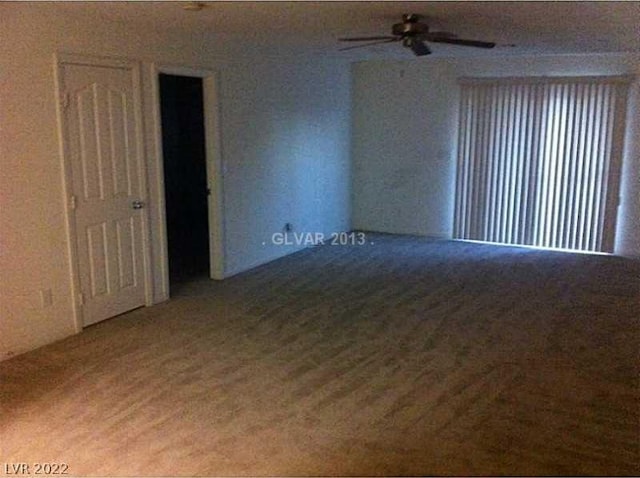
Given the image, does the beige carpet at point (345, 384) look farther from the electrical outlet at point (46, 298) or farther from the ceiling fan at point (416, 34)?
the ceiling fan at point (416, 34)

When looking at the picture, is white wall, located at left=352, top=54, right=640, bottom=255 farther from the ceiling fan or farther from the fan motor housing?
the fan motor housing

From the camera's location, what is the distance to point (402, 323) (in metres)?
4.85

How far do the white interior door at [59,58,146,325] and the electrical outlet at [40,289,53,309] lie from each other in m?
0.28

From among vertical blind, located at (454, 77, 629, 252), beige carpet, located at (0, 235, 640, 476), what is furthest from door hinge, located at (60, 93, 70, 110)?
vertical blind, located at (454, 77, 629, 252)

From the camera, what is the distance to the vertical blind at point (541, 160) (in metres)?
7.00

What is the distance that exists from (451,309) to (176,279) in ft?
9.05

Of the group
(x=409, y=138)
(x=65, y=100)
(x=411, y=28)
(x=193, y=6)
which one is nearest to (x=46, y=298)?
(x=65, y=100)

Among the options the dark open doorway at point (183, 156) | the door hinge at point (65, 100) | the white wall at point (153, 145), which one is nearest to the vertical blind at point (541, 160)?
the white wall at point (153, 145)

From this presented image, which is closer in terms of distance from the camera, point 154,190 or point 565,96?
point 154,190

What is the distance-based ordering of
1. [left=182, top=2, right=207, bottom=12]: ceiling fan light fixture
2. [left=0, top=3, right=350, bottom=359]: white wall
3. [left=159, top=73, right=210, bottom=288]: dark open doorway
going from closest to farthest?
[left=182, top=2, right=207, bottom=12]: ceiling fan light fixture
[left=0, top=3, right=350, bottom=359]: white wall
[left=159, top=73, right=210, bottom=288]: dark open doorway

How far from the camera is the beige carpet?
2.96 meters

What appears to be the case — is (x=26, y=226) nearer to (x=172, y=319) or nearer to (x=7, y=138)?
(x=7, y=138)

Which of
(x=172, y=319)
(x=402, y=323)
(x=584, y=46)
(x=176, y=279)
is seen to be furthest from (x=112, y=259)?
(x=584, y=46)

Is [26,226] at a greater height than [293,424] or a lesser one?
greater
